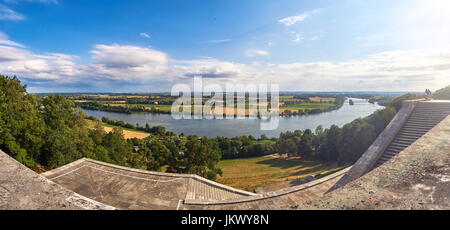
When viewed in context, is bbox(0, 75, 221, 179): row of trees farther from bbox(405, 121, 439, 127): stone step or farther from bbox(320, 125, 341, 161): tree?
bbox(320, 125, 341, 161): tree

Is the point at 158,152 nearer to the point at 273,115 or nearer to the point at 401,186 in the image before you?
the point at 401,186

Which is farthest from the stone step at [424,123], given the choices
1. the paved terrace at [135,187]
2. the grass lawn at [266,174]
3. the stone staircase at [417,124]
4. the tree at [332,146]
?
the tree at [332,146]

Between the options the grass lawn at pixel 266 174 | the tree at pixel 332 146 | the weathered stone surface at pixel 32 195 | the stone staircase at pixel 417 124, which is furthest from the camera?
the tree at pixel 332 146

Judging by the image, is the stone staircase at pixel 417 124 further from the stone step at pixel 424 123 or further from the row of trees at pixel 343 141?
the row of trees at pixel 343 141

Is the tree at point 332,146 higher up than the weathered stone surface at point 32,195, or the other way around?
the weathered stone surface at point 32,195
